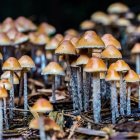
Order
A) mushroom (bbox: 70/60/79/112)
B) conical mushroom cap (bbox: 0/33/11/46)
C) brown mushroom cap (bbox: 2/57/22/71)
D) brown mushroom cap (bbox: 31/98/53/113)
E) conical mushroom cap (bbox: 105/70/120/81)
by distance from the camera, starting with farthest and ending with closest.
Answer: conical mushroom cap (bbox: 0/33/11/46)
mushroom (bbox: 70/60/79/112)
brown mushroom cap (bbox: 2/57/22/71)
conical mushroom cap (bbox: 105/70/120/81)
brown mushroom cap (bbox: 31/98/53/113)

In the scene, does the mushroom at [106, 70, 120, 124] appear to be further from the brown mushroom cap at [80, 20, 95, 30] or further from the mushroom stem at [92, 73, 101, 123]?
the brown mushroom cap at [80, 20, 95, 30]

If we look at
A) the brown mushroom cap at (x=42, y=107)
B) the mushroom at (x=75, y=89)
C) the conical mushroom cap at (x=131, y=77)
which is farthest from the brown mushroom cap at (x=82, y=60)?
the brown mushroom cap at (x=42, y=107)

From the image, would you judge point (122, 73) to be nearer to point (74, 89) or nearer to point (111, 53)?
point (111, 53)

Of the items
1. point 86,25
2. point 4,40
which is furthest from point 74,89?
point 86,25

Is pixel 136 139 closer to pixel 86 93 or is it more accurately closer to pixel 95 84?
pixel 95 84

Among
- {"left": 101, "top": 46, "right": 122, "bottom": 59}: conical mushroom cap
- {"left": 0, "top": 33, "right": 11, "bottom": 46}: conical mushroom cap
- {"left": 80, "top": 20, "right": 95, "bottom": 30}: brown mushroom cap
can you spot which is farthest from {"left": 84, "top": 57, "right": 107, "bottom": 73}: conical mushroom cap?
{"left": 80, "top": 20, "right": 95, "bottom": 30}: brown mushroom cap

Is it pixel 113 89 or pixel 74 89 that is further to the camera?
pixel 74 89

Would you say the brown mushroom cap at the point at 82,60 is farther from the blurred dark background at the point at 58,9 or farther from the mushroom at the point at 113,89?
the blurred dark background at the point at 58,9

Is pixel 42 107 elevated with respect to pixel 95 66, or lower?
lower

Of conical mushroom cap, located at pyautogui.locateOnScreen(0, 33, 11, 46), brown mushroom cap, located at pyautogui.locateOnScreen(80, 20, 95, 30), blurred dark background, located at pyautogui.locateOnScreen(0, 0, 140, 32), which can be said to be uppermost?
blurred dark background, located at pyautogui.locateOnScreen(0, 0, 140, 32)
